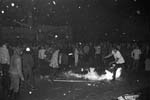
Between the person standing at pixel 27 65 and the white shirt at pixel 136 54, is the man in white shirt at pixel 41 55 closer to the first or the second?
the person standing at pixel 27 65

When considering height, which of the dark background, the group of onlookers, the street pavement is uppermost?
the dark background

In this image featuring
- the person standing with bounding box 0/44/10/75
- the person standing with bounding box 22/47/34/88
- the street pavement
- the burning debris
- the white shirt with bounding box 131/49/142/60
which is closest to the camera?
the street pavement

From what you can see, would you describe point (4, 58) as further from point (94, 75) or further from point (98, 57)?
point (98, 57)

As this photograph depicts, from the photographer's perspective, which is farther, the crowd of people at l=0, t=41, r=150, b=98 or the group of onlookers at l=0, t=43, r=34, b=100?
the crowd of people at l=0, t=41, r=150, b=98

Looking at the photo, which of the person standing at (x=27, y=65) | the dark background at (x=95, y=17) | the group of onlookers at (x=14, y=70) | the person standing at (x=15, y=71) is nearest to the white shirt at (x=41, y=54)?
the group of onlookers at (x=14, y=70)

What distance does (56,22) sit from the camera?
1869cm

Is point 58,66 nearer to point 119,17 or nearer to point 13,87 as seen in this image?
point 13,87

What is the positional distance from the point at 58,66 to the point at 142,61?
4519 mm

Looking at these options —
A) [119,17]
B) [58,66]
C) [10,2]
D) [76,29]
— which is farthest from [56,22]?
[58,66]

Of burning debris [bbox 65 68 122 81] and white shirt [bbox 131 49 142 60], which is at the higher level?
white shirt [bbox 131 49 142 60]

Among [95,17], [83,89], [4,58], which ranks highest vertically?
[95,17]

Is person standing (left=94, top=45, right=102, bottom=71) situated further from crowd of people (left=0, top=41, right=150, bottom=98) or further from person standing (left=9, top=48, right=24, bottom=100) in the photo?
person standing (left=9, top=48, right=24, bottom=100)

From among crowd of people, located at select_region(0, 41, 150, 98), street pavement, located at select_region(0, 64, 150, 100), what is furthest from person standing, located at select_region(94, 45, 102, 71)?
street pavement, located at select_region(0, 64, 150, 100)

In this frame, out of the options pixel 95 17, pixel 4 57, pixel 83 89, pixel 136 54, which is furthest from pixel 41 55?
pixel 95 17
